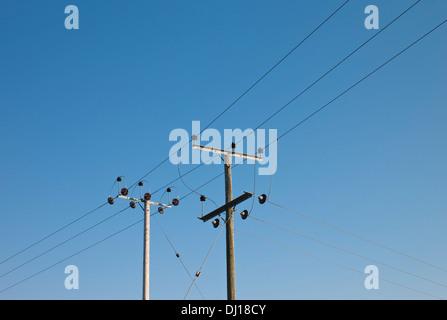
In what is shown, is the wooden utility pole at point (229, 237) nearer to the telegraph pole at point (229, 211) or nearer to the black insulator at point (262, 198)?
the telegraph pole at point (229, 211)

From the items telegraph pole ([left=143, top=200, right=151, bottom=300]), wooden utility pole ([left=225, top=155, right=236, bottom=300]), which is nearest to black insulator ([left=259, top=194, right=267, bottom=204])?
wooden utility pole ([left=225, top=155, right=236, bottom=300])

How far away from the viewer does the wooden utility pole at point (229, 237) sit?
16766 millimetres

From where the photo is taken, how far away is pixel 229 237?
17594 mm

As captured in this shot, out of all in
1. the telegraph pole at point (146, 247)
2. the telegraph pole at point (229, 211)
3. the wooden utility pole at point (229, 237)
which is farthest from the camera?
the telegraph pole at point (146, 247)

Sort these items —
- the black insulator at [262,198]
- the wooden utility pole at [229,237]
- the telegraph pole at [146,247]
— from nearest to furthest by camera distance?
the wooden utility pole at [229,237] → the black insulator at [262,198] → the telegraph pole at [146,247]

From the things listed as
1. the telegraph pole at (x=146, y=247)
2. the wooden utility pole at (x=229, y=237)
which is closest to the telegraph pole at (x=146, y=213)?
the telegraph pole at (x=146, y=247)

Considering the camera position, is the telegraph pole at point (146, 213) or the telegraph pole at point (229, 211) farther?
the telegraph pole at point (146, 213)

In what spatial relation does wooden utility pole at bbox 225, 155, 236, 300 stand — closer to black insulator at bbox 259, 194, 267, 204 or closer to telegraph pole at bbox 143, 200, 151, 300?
black insulator at bbox 259, 194, 267, 204

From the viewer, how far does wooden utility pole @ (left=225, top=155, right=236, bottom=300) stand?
1677 cm

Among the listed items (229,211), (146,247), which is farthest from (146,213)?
(229,211)

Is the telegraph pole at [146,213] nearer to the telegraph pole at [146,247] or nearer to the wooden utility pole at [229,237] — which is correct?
the telegraph pole at [146,247]

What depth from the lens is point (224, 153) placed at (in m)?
18.8

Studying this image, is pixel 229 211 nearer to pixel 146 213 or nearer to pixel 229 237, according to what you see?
pixel 229 237
